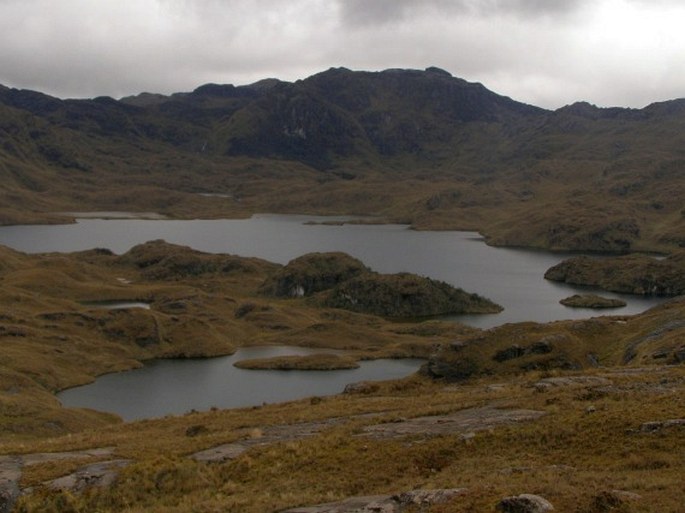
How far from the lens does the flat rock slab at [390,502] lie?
854 inches

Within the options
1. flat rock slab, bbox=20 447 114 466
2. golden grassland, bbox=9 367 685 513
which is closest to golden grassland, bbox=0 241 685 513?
golden grassland, bbox=9 367 685 513

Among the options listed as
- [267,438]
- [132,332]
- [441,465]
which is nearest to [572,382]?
[441,465]

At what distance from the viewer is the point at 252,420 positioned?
137 feet

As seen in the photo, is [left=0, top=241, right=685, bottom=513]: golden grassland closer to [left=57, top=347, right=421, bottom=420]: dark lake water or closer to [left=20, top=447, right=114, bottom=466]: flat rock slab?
[left=20, top=447, right=114, bottom=466]: flat rock slab

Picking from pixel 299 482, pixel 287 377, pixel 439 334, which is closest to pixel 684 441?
pixel 299 482

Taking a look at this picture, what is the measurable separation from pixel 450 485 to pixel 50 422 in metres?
67.5

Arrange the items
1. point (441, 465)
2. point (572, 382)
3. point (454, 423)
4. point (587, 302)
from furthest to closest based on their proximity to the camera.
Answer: point (587, 302) → point (572, 382) → point (454, 423) → point (441, 465)

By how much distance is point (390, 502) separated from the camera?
72.7ft

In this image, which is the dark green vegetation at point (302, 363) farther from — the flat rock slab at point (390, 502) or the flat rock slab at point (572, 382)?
the flat rock slab at point (390, 502)

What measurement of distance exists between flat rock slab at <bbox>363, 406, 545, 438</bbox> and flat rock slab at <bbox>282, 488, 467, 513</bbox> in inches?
339

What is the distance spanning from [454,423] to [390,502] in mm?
11444

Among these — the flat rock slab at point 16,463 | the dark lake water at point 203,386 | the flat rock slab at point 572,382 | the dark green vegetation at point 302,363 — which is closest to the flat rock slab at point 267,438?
the flat rock slab at point 16,463

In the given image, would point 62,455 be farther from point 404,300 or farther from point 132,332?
point 404,300

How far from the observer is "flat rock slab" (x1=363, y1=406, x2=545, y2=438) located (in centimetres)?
3156
